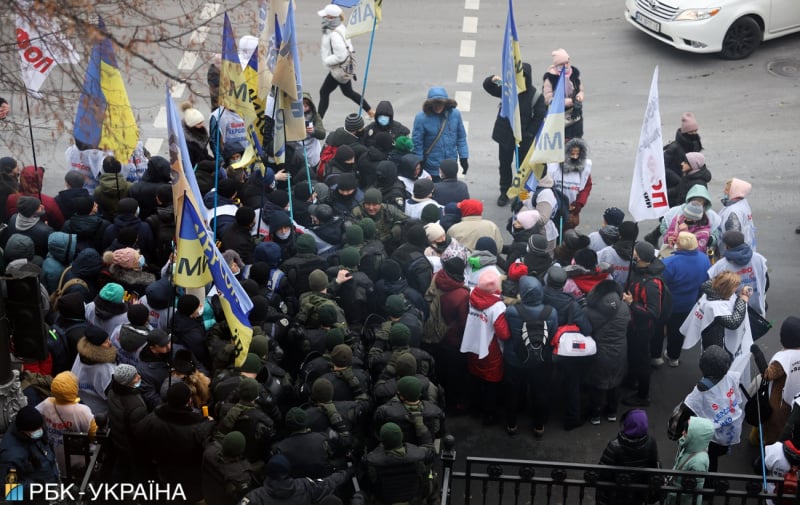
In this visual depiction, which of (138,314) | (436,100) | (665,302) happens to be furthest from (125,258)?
(665,302)

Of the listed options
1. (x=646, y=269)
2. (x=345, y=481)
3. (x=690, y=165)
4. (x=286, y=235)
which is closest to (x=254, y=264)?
(x=286, y=235)

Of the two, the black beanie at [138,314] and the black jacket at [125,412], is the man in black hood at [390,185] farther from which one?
the black jacket at [125,412]

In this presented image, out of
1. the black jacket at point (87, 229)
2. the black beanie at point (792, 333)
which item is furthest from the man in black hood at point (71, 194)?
the black beanie at point (792, 333)

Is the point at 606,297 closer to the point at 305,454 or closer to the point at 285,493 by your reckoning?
the point at 305,454

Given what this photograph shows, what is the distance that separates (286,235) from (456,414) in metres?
2.50

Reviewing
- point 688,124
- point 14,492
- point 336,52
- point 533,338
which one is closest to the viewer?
point 14,492

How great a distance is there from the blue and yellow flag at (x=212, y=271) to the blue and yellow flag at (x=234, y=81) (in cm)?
251

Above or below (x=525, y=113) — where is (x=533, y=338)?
below

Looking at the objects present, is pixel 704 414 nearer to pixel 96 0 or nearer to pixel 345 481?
pixel 345 481

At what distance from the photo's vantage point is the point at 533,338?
10.1m

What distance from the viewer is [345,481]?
8.69 metres

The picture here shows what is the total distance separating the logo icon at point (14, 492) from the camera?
26.4 feet

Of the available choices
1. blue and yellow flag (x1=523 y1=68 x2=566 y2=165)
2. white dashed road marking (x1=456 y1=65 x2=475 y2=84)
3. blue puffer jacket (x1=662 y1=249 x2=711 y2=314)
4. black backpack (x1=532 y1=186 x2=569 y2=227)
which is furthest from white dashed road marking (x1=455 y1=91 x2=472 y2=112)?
blue puffer jacket (x1=662 y1=249 x2=711 y2=314)

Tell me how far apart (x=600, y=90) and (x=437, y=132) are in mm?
5143
